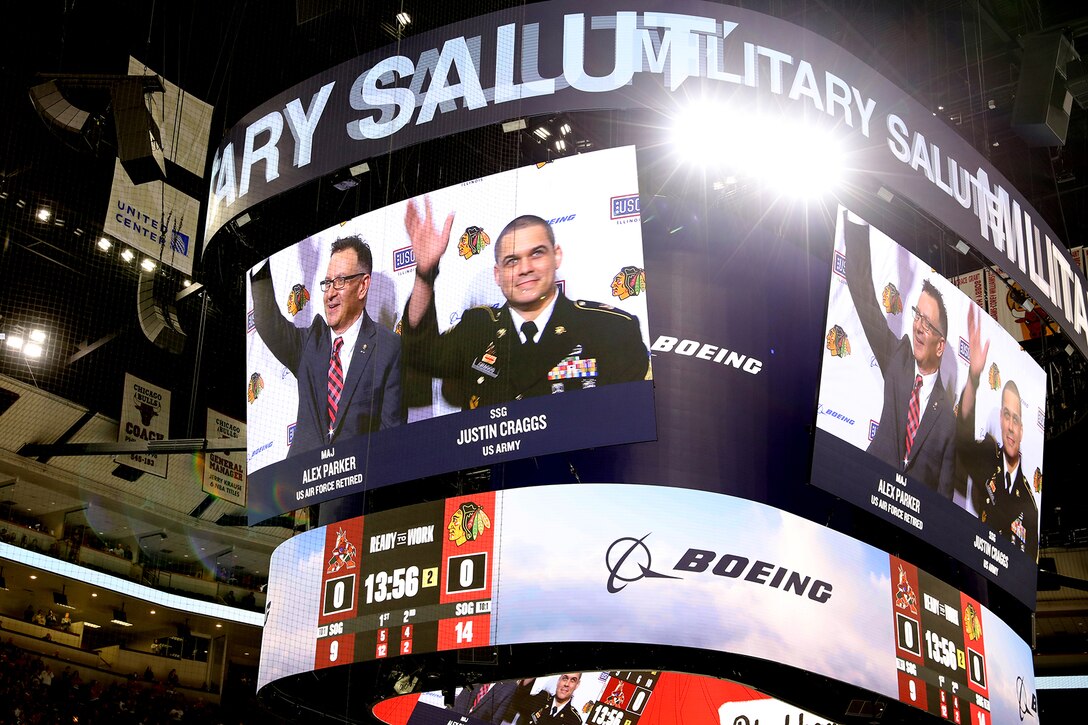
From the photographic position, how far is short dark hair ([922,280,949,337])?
1063 centimetres

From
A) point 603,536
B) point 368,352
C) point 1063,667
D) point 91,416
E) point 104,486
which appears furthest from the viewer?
point 1063,667

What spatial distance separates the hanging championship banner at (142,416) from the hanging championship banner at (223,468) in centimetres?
74

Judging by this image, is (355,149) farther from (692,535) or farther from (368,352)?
(692,535)

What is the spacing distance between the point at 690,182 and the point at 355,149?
2957 mm

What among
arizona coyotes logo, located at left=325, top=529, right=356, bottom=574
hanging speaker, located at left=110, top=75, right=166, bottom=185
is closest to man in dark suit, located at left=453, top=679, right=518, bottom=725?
arizona coyotes logo, located at left=325, top=529, right=356, bottom=574

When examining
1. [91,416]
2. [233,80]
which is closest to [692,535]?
[233,80]

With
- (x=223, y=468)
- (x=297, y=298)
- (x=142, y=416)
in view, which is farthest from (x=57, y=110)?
(x=223, y=468)

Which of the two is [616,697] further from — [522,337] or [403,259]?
[403,259]

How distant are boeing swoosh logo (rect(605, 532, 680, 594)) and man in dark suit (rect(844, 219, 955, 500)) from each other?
229cm

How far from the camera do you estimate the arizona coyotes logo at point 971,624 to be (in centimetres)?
1059

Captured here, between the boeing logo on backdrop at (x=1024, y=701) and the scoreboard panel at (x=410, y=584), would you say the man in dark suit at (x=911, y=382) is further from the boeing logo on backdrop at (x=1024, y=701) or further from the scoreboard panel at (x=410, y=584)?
the scoreboard panel at (x=410, y=584)

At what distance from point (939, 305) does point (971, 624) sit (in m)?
2.96

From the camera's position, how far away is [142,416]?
1908 cm

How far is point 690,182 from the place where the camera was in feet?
33.6
